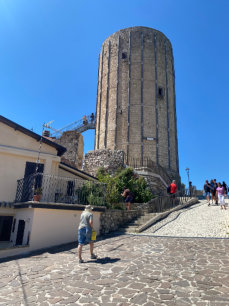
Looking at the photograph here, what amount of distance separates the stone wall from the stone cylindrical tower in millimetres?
5069

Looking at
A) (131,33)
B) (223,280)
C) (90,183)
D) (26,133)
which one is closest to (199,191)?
(131,33)

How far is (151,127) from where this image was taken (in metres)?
25.5

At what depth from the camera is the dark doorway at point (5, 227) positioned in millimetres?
10797

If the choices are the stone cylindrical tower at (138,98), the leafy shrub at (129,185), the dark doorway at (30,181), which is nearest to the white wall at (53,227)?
the dark doorway at (30,181)

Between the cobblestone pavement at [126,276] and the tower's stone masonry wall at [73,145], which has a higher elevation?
the tower's stone masonry wall at [73,145]

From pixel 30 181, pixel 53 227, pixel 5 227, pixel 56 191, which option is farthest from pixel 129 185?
pixel 5 227

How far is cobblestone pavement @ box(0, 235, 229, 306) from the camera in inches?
167

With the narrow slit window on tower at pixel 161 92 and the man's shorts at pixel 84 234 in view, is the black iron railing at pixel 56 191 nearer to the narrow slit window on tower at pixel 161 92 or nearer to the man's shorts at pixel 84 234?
the man's shorts at pixel 84 234

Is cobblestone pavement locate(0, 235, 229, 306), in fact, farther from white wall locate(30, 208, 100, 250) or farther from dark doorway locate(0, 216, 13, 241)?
dark doorway locate(0, 216, 13, 241)

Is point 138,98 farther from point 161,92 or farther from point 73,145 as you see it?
point 73,145

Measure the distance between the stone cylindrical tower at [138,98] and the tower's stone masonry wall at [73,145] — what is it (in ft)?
8.72

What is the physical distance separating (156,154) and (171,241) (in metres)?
16.7

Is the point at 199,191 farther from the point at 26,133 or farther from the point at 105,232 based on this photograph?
the point at 26,133

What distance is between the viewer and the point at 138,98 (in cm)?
2616
